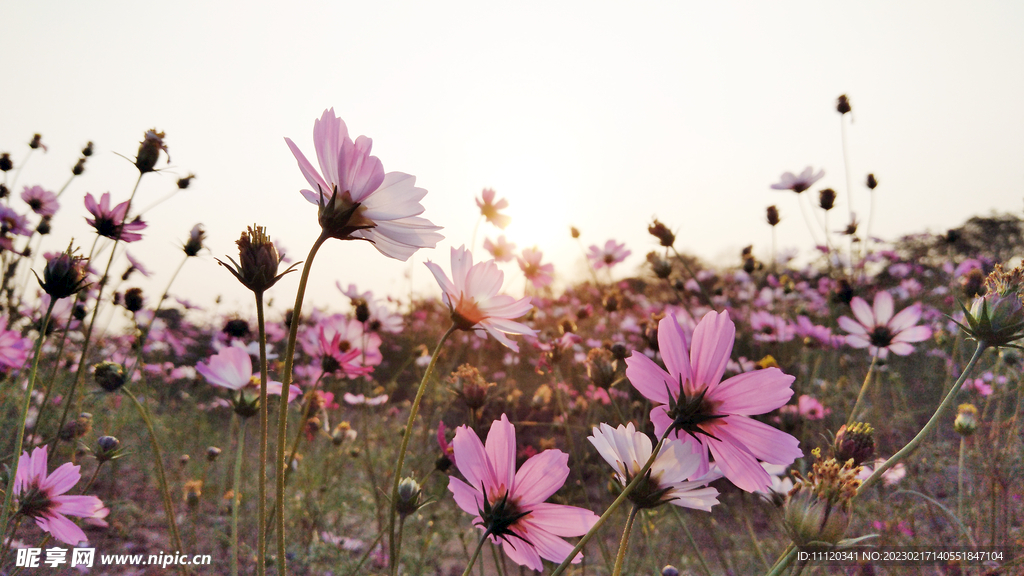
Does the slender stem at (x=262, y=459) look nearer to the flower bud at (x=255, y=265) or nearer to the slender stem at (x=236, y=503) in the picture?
the flower bud at (x=255, y=265)

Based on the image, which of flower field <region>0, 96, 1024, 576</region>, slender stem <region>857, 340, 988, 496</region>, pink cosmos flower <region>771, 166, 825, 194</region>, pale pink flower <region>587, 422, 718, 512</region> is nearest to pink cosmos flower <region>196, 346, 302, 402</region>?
flower field <region>0, 96, 1024, 576</region>

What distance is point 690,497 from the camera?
16.5 inches

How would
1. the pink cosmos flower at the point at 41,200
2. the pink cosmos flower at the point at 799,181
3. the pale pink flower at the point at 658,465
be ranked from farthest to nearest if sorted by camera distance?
the pink cosmos flower at the point at 799,181 < the pink cosmos flower at the point at 41,200 < the pale pink flower at the point at 658,465

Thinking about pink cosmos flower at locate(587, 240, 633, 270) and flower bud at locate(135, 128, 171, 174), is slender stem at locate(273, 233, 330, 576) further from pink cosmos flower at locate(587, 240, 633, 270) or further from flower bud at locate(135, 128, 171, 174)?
pink cosmos flower at locate(587, 240, 633, 270)

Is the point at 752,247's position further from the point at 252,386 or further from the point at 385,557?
the point at 252,386

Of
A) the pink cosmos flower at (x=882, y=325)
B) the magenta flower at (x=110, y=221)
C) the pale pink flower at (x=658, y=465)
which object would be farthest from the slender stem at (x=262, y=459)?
the pink cosmos flower at (x=882, y=325)

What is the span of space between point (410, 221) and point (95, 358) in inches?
108

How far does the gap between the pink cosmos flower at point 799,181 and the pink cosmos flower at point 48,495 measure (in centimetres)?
203

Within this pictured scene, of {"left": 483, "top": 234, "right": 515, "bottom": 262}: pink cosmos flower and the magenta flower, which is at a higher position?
{"left": 483, "top": 234, "right": 515, "bottom": 262}: pink cosmos flower

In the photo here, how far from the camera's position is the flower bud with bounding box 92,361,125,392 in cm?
71

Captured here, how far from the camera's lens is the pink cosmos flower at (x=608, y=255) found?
93.1 inches

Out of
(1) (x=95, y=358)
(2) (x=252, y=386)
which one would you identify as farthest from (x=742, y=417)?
(1) (x=95, y=358)

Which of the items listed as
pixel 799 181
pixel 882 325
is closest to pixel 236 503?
pixel 882 325

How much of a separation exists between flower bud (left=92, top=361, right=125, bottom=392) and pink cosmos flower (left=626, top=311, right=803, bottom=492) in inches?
30.2
